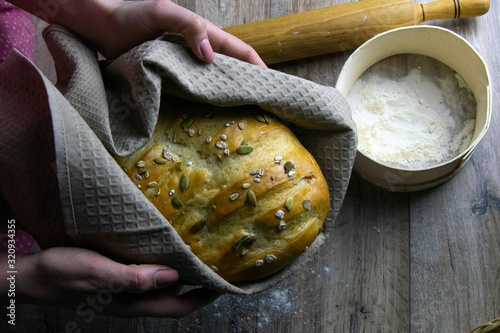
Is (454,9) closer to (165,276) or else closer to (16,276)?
(165,276)

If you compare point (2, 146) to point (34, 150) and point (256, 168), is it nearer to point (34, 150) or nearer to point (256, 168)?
point (34, 150)

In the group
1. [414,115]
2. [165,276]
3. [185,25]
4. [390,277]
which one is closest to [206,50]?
[185,25]

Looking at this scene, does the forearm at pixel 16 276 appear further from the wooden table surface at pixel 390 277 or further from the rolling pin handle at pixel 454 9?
the rolling pin handle at pixel 454 9

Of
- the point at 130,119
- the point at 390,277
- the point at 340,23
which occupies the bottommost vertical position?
the point at 390,277

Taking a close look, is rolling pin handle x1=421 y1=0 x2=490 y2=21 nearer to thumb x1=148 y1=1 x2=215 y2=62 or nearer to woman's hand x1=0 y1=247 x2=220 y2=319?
thumb x1=148 y1=1 x2=215 y2=62

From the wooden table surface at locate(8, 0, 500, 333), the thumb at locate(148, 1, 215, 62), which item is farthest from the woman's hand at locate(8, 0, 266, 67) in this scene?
the wooden table surface at locate(8, 0, 500, 333)

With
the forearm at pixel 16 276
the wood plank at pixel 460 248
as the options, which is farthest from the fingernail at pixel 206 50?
the wood plank at pixel 460 248
